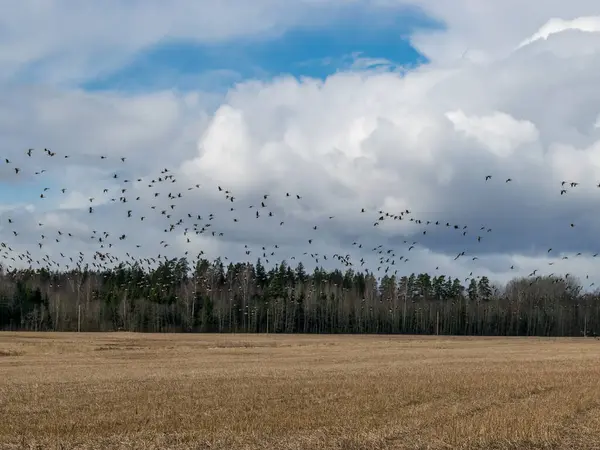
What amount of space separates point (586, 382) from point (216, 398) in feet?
55.1

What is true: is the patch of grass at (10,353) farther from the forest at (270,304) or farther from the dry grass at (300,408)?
the forest at (270,304)

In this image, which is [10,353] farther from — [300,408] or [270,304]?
[270,304]

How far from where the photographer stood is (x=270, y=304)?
147m

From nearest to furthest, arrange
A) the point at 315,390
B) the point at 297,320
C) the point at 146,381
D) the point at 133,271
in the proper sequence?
the point at 315,390 < the point at 146,381 < the point at 297,320 < the point at 133,271

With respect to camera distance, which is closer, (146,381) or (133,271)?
(146,381)

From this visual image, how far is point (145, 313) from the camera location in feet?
465

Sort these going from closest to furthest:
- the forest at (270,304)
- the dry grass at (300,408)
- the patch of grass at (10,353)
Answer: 1. the dry grass at (300,408)
2. the patch of grass at (10,353)
3. the forest at (270,304)

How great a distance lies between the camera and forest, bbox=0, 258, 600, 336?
140125 mm

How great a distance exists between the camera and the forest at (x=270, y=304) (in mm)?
140125

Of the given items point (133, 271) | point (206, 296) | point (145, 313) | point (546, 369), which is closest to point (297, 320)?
point (206, 296)

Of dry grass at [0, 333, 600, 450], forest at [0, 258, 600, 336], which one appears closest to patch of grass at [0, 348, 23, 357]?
dry grass at [0, 333, 600, 450]

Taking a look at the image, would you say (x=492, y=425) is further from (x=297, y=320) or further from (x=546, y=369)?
(x=297, y=320)

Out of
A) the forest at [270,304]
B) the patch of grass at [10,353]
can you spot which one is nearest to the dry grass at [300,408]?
the patch of grass at [10,353]

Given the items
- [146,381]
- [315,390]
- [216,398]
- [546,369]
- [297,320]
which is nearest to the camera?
[216,398]
